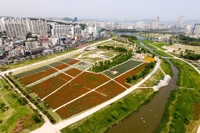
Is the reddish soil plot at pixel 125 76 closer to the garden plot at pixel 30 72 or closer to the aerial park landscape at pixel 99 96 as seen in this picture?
the aerial park landscape at pixel 99 96

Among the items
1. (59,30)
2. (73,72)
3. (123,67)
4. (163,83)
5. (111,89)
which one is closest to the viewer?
(111,89)

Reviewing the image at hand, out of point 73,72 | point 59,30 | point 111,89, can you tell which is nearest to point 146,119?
point 111,89

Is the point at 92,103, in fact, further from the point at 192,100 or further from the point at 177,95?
the point at 192,100

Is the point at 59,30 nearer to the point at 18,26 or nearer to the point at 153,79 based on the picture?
the point at 18,26

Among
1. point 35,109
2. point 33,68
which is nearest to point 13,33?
point 33,68

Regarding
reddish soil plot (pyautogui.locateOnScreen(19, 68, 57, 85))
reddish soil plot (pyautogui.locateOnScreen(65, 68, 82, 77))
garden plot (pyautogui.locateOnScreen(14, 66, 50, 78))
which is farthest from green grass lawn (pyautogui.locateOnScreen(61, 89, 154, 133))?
garden plot (pyautogui.locateOnScreen(14, 66, 50, 78))

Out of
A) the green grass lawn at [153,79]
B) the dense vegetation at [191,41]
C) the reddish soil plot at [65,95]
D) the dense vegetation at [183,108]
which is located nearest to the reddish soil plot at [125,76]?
the green grass lawn at [153,79]

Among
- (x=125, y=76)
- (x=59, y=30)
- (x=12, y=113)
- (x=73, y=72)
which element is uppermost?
(x=59, y=30)
